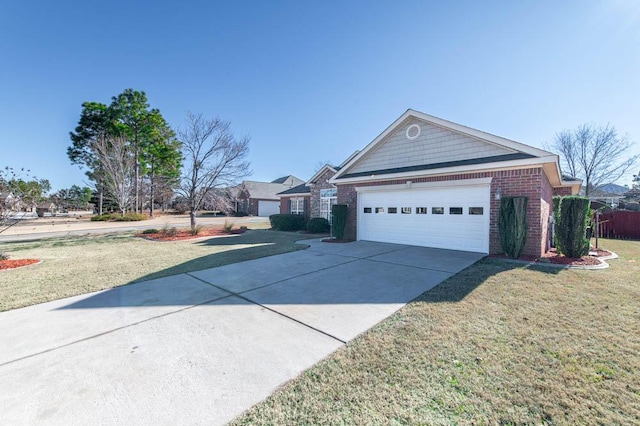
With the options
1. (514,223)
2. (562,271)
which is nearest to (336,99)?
(514,223)

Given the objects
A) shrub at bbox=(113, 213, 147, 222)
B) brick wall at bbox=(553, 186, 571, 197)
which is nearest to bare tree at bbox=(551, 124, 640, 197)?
brick wall at bbox=(553, 186, 571, 197)

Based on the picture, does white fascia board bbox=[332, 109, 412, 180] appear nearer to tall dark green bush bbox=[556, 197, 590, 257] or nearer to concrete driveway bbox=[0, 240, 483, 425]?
tall dark green bush bbox=[556, 197, 590, 257]

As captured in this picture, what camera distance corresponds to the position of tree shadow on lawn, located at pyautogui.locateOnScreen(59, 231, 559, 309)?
189 inches

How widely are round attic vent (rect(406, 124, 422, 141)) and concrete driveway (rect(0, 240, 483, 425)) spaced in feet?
22.5

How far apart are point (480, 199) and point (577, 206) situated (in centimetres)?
247

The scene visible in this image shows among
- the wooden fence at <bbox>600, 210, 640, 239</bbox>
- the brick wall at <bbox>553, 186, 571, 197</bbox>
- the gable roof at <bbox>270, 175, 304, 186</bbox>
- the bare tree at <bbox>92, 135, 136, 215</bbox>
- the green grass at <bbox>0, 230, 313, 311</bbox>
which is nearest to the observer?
the green grass at <bbox>0, 230, 313, 311</bbox>

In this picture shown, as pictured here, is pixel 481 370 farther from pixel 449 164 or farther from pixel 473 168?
pixel 449 164

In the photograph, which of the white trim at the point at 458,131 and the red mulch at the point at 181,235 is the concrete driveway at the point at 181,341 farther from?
the red mulch at the point at 181,235

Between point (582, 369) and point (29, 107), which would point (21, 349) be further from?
point (29, 107)

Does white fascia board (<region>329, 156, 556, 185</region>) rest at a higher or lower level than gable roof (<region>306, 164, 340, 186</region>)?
lower

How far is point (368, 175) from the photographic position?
1222cm

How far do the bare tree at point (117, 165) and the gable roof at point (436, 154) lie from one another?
2690cm

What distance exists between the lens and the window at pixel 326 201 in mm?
18812

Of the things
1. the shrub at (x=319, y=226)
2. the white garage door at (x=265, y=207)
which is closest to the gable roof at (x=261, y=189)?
the white garage door at (x=265, y=207)
